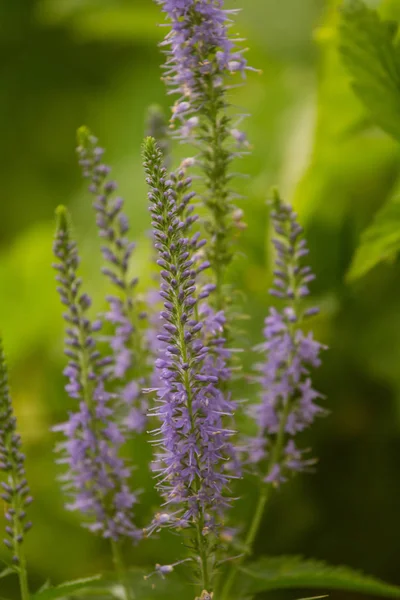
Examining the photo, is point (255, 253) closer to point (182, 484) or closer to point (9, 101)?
point (182, 484)

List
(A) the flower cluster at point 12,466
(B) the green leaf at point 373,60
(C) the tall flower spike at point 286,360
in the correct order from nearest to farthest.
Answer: (A) the flower cluster at point 12,466, (C) the tall flower spike at point 286,360, (B) the green leaf at point 373,60

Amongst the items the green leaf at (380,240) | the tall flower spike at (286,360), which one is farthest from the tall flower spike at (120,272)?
the green leaf at (380,240)

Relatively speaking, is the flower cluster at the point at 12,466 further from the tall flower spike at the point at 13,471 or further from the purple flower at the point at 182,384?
the purple flower at the point at 182,384

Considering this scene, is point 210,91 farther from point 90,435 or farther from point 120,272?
point 90,435

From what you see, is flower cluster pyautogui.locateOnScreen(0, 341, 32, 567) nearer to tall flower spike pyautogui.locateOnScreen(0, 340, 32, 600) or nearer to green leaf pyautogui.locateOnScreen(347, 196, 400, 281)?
tall flower spike pyautogui.locateOnScreen(0, 340, 32, 600)

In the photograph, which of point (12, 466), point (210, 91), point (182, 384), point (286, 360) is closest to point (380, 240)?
point (286, 360)

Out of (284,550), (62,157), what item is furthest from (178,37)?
(62,157)
